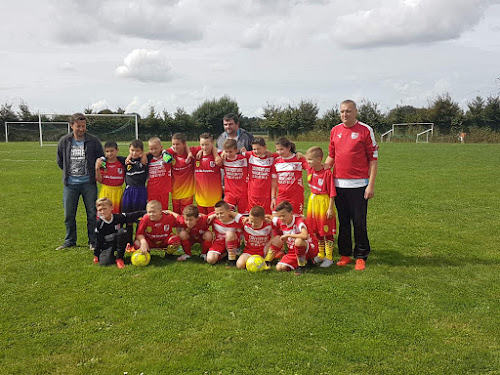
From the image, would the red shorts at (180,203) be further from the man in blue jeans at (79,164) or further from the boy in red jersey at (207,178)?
the man in blue jeans at (79,164)

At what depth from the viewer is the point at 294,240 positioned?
17.5 ft

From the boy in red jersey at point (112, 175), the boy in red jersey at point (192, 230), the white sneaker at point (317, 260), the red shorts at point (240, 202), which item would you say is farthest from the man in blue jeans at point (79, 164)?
the white sneaker at point (317, 260)

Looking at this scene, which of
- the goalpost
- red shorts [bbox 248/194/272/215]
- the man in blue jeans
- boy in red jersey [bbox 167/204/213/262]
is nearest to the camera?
boy in red jersey [bbox 167/204/213/262]

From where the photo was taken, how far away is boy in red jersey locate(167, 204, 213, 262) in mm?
5766

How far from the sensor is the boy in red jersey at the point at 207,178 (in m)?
6.12

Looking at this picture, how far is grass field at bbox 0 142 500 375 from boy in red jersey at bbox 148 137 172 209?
101 cm

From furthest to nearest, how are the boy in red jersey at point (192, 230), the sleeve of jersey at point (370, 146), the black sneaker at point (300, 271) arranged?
Answer: the boy in red jersey at point (192, 230), the sleeve of jersey at point (370, 146), the black sneaker at point (300, 271)

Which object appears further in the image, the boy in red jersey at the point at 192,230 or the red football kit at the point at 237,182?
the red football kit at the point at 237,182

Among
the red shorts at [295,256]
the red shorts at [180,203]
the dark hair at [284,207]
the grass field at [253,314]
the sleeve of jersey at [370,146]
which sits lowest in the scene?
the grass field at [253,314]

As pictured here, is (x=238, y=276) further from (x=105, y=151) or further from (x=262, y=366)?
(x=105, y=151)

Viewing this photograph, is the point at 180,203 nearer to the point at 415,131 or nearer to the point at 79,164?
the point at 79,164

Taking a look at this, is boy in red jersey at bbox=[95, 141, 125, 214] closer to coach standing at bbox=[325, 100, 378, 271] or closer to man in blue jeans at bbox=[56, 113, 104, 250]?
man in blue jeans at bbox=[56, 113, 104, 250]

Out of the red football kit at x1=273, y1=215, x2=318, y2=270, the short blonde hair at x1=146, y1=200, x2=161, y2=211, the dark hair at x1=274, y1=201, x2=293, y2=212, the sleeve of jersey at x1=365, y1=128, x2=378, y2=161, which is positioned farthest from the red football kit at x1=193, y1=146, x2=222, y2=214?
the sleeve of jersey at x1=365, y1=128, x2=378, y2=161

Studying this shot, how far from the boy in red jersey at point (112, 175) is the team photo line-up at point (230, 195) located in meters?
0.01
